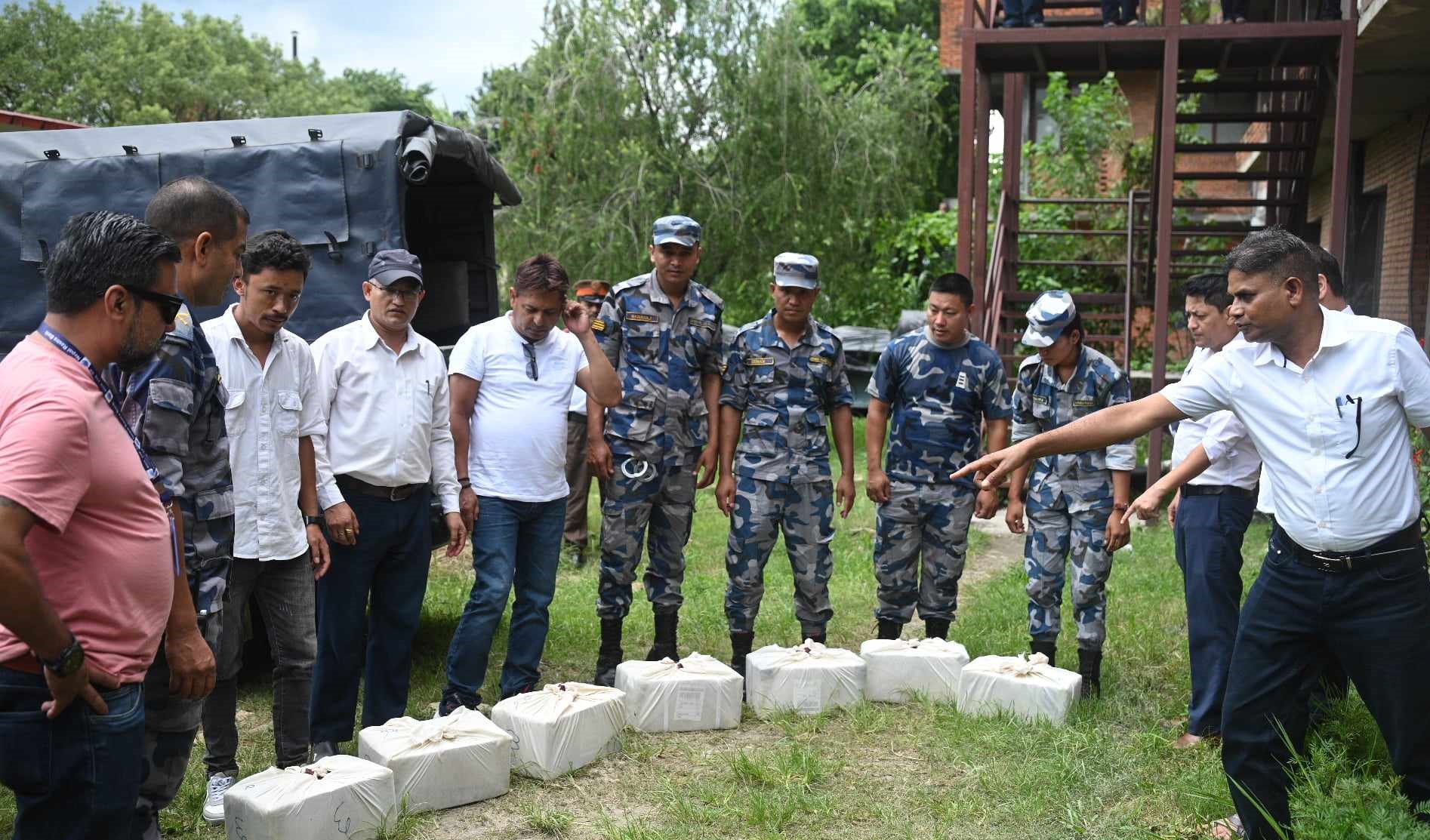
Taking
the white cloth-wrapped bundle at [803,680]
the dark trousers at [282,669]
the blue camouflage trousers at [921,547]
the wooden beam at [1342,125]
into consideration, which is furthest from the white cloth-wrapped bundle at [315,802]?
the wooden beam at [1342,125]

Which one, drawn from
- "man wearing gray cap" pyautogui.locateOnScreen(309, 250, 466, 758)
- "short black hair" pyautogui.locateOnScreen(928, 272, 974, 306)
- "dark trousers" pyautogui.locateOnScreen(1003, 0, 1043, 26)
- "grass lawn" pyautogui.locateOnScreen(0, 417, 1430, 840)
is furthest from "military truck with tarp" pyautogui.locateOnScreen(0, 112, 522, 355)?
"dark trousers" pyautogui.locateOnScreen(1003, 0, 1043, 26)

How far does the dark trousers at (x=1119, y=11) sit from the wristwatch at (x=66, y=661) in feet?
30.0

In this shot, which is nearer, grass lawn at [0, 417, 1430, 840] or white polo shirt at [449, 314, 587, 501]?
grass lawn at [0, 417, 1430, 840]

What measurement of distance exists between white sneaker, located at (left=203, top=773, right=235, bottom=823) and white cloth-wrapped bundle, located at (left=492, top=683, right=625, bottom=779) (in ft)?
3.07

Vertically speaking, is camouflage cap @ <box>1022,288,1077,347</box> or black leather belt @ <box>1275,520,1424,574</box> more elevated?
camouflage cap @ <box>1022,288,1077,347</box>

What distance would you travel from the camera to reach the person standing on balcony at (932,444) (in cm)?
555

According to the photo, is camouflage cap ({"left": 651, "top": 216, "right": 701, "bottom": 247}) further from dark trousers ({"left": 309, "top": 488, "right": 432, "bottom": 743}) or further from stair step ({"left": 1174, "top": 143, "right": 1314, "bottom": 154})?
stair step ({"left": 1174, "top": 143, "right": 1314, "bottom": 154})

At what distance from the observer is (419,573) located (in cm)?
456

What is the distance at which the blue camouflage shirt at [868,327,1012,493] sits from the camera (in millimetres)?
5570

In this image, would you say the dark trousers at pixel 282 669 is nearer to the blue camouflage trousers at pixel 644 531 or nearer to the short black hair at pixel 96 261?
the blue camouflage trousers at pixel 644 531

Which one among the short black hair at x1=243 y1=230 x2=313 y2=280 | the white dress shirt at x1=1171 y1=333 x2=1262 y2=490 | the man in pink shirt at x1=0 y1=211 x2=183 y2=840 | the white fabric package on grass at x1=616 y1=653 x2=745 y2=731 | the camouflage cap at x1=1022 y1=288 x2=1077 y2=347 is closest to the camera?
the man in pink shirt at x1=0 y1=211 x2=183 y2=840

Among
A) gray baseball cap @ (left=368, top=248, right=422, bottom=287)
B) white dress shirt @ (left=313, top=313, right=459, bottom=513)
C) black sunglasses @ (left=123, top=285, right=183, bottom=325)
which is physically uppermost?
gray baseball cap @ (left=368, top=248, right=422, bottom=287)

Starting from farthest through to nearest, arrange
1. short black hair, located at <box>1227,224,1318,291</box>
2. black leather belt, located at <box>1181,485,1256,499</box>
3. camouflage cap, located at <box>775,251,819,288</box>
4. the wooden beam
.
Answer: the wooden beam
camouflage cap, located at <box>775,251,819,288</box>
black leather belt, located at <box>1181,485,1256,499</box>
short black hair, located at <box>1227,224,1318,291</box>

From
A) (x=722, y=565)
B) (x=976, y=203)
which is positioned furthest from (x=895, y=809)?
(x=976, y=203)
